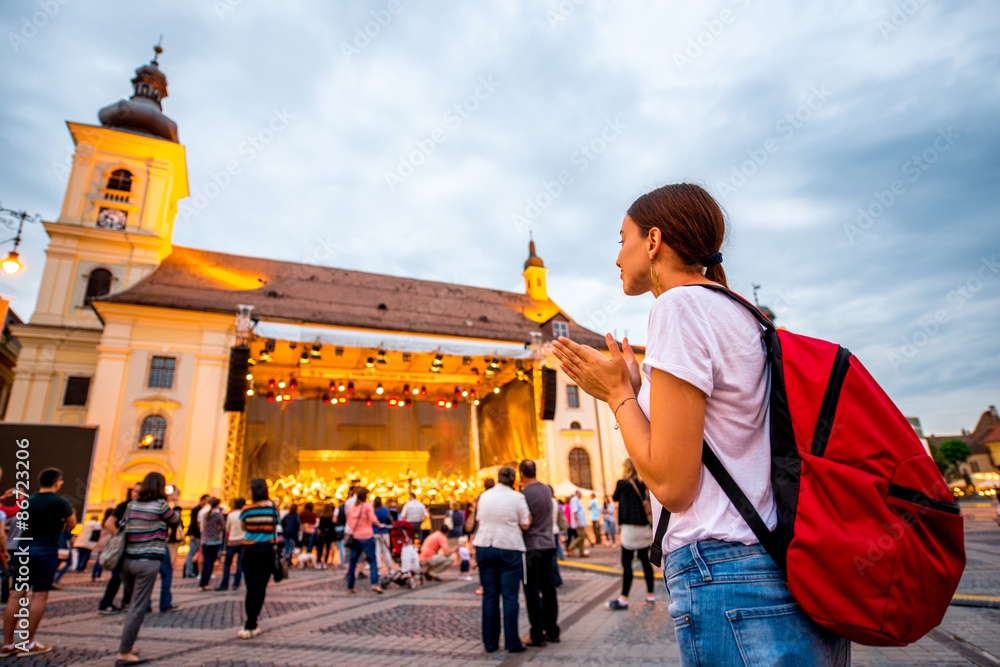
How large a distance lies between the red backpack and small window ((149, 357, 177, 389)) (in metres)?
25.6

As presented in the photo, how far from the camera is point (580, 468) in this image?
89.3 feet

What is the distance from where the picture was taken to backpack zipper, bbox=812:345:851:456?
3.24ft

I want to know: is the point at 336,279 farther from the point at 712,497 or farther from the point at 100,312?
the point at 712,497

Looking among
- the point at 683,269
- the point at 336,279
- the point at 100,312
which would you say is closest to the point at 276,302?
the point at 336,279

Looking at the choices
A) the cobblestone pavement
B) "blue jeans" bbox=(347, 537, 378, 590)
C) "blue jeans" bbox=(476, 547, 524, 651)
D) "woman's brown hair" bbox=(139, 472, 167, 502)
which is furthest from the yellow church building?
"blue jeans" bbox=(476, 547, 524, 651)

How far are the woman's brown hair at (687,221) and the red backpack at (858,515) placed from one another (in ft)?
1.35

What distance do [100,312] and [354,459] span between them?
14689mm

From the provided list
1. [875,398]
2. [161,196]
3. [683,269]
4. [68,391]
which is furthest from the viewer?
[161,196]

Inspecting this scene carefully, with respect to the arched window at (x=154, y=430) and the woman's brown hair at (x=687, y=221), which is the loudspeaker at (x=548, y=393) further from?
the woman's brown hair at (x=687, y=221)

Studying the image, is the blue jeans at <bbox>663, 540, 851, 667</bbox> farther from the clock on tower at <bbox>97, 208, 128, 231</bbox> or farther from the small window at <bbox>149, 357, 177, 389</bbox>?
the clock on tower at <bbox>97, 208, 128, 231</bbox>

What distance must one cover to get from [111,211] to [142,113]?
6.42 metres

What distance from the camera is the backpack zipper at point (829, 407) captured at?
0.99 meters

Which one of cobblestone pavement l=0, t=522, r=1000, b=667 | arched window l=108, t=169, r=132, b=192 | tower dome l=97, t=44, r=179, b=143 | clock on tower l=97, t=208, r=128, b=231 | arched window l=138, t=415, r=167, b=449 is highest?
tower dome l=97, t=44, r=179, b=143

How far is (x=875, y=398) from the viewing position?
0.99m
